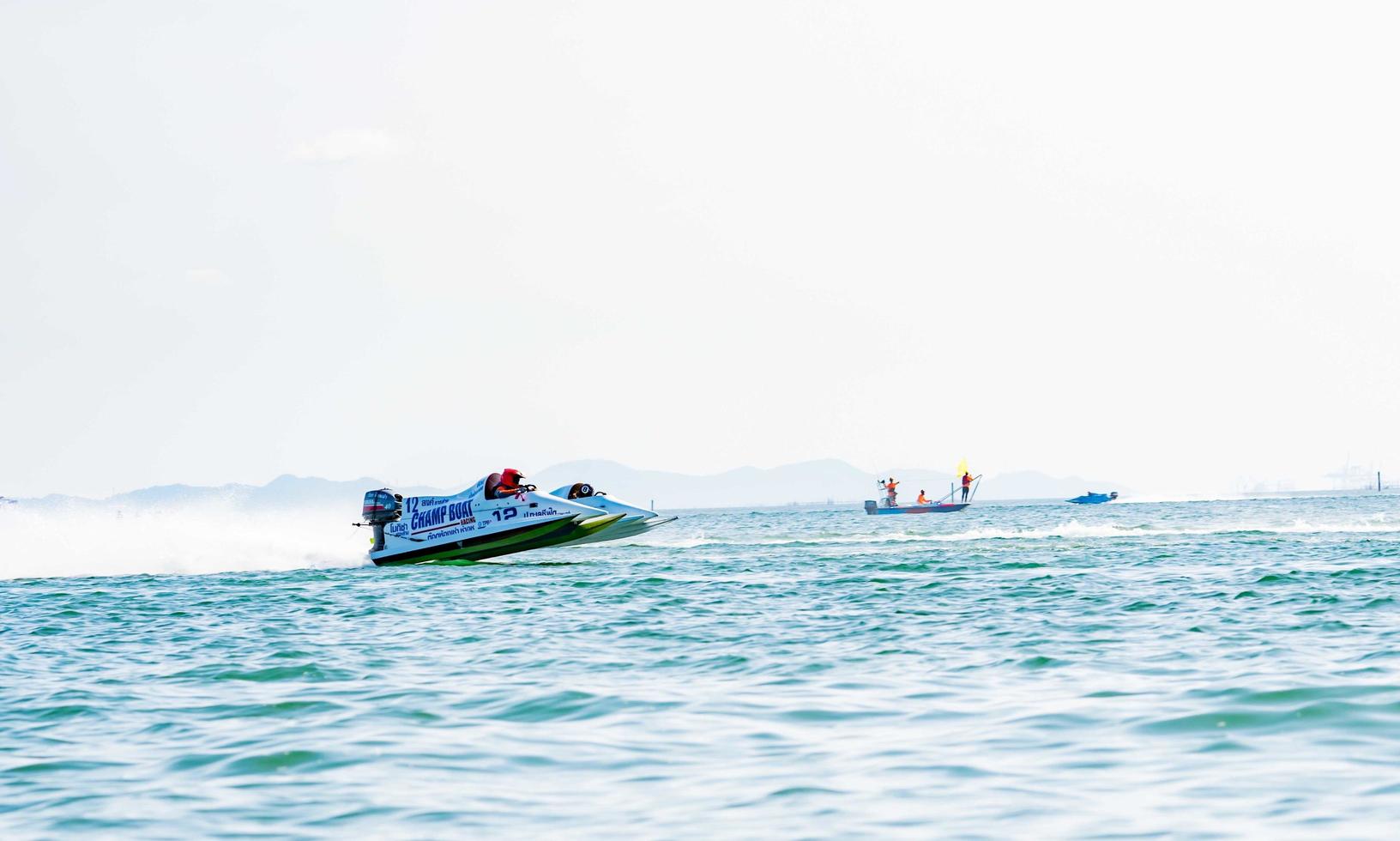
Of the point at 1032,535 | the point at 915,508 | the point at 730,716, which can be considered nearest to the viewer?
the point at 730,716

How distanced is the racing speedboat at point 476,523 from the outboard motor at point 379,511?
0.07 feet

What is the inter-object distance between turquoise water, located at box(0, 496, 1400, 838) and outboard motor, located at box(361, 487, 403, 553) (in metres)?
15.3

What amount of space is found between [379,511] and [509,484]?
142 inches

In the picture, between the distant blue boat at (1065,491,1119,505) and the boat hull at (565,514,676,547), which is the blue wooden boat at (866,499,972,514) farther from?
the boat hull at (565,514,676,547)

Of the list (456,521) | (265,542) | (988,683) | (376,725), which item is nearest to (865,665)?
(988,683)

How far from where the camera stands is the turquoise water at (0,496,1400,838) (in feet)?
26.9

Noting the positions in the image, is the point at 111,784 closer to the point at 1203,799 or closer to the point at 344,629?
the point at 1203,799

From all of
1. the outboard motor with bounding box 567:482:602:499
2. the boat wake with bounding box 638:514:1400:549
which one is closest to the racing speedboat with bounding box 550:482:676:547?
the outboard motor with bounding box 567:482:602:499

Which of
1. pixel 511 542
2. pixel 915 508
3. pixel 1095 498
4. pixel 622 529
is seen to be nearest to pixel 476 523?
pixel 511 542

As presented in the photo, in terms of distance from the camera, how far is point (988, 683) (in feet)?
40.5

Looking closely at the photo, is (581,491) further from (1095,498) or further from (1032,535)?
(1095,498)

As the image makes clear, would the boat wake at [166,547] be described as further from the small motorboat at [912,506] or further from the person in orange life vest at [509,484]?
the small motorboat at [912,506]

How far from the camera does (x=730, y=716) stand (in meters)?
11.2

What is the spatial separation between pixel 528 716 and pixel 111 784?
3.15 meters
